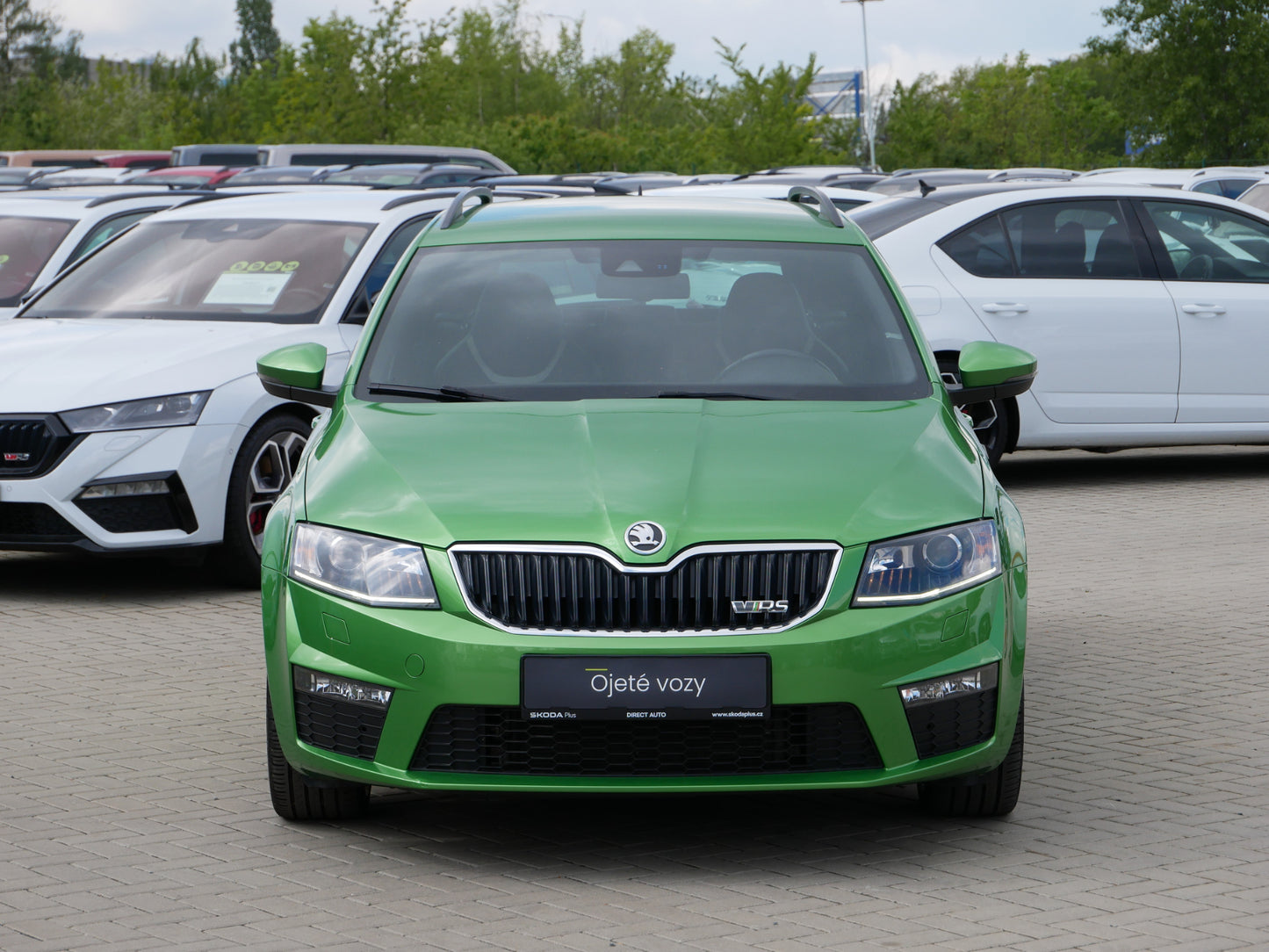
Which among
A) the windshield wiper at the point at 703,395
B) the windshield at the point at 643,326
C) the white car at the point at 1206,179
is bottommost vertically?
the white car at the point at 1206,179

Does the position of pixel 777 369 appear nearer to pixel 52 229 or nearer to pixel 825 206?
pixel 825 206

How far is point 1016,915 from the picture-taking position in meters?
4.08

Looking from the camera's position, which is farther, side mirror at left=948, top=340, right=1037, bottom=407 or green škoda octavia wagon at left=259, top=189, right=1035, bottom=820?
side mirror at left=948, top=340, right=1037, bottom=407

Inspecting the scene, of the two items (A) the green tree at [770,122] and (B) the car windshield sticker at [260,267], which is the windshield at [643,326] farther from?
(A) the green tree at [770,122]

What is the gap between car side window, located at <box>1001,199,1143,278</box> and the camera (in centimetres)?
1088

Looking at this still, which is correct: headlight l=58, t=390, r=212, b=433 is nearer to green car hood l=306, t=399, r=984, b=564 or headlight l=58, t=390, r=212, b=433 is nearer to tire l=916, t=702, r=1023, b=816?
green car hood l=306, t=399, r=984, b=564

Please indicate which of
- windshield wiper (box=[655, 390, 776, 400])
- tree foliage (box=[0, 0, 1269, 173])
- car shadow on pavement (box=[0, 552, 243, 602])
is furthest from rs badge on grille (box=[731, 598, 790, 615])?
tree foliage (box=[0, 0, 1269, 173])

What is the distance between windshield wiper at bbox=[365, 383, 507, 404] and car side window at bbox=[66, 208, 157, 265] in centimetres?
650

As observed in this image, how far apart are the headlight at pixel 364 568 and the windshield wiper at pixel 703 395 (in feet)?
3.57

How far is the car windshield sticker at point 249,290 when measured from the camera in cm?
889

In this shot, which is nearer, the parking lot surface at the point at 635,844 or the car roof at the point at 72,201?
the parking lot surface at the point at 635,844

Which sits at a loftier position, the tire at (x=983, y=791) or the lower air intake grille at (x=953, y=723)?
the lower air intake grille at (x=953, y=723)

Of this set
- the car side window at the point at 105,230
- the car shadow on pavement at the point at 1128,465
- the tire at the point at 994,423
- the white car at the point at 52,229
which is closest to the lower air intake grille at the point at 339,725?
the tire at the point at 994,423

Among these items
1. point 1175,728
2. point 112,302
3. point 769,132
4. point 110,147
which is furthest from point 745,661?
point 110,147
